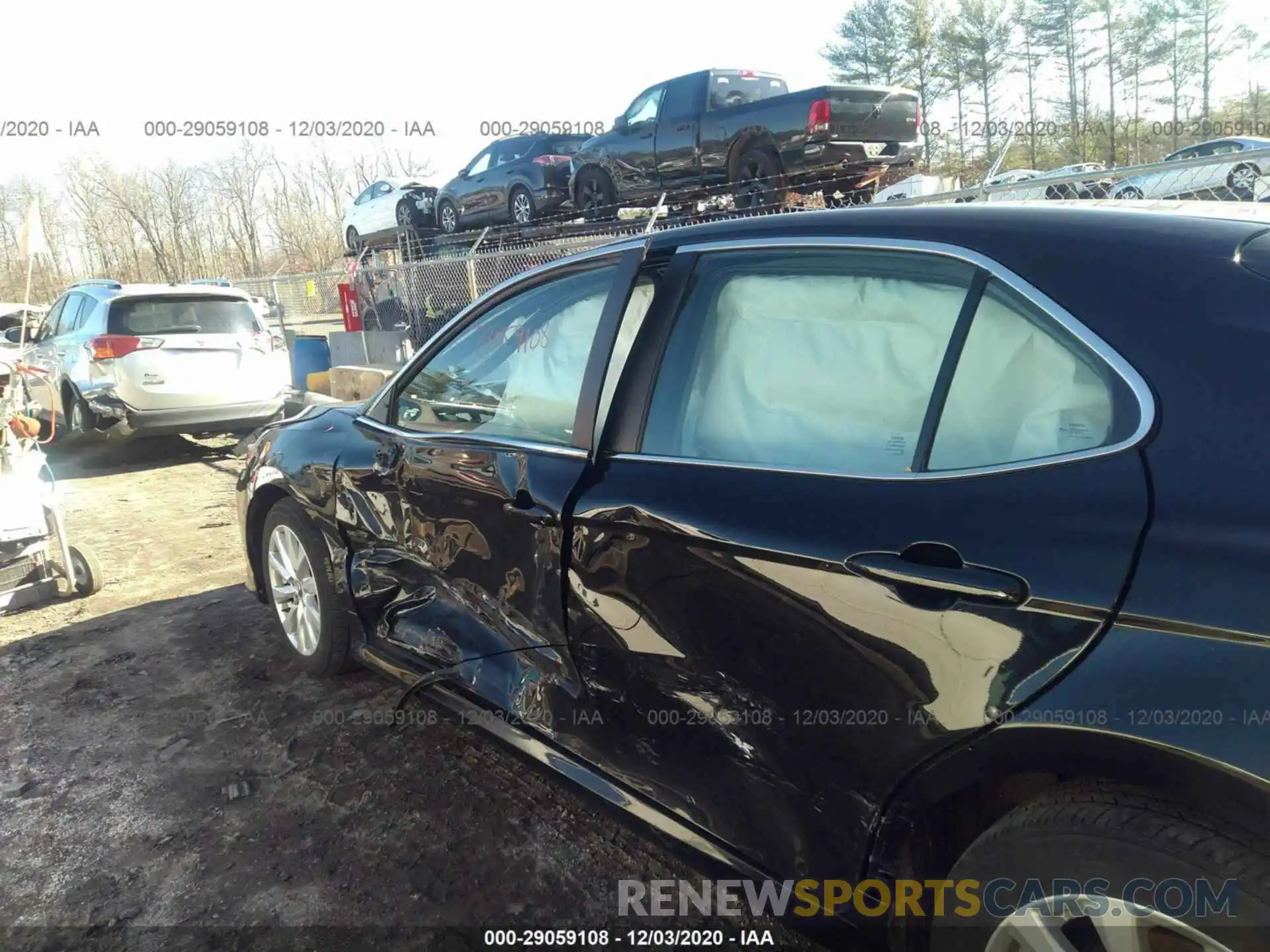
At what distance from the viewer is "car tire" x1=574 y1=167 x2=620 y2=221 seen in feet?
38.1

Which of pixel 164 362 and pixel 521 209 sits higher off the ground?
pixel 521 209

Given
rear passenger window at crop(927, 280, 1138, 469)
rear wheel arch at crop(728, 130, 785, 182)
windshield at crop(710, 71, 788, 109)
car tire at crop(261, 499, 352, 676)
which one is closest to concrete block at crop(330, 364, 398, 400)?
rear wheel arch at crop(728, 130, 785, 182)

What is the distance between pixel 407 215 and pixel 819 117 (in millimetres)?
9245

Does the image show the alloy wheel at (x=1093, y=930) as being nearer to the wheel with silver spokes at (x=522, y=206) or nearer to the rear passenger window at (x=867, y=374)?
the rear passenger window at (x=867, y=374)

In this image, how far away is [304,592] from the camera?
373 centimetres

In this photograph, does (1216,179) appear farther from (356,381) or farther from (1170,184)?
(356,381)

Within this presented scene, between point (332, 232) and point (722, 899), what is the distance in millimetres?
48113

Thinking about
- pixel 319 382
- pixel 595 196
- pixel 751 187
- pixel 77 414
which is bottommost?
pixel 319 382

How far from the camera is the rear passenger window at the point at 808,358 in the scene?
1858 millimetres

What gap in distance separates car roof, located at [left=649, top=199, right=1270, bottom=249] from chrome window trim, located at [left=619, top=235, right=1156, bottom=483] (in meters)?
0.02

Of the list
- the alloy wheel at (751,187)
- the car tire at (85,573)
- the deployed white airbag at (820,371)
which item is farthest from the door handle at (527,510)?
the alloy wheel at (751,187)

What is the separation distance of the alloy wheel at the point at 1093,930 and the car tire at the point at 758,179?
853 centimetres

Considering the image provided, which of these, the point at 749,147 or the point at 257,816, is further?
the point at 749,147

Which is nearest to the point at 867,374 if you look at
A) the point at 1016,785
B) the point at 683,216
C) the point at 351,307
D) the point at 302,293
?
the point at 1016,785
